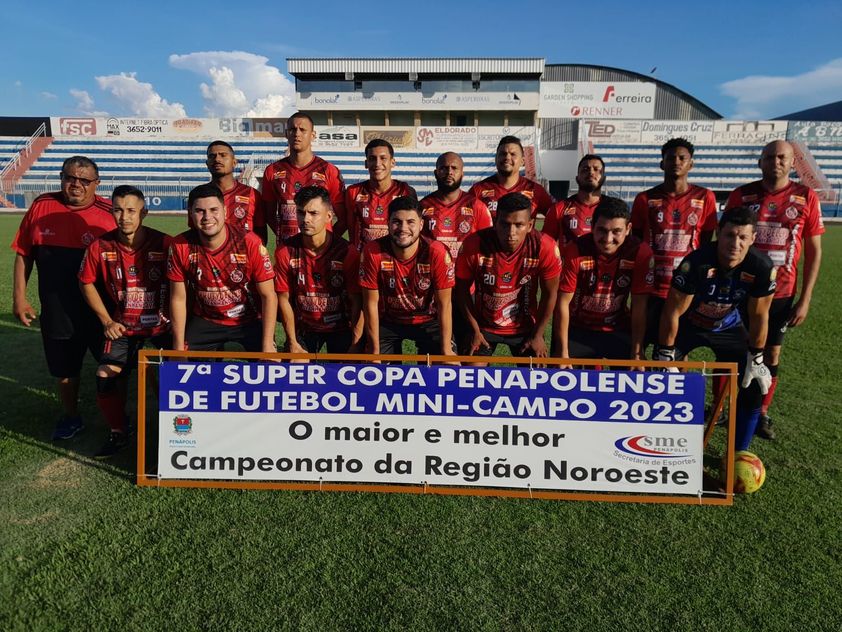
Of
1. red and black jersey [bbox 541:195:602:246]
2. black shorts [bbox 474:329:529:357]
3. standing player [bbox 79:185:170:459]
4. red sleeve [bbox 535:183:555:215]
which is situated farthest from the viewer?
red sleeve [bbox 535:183:555:215]

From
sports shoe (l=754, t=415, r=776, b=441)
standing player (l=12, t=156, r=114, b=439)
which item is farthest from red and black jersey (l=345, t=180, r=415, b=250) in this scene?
sports shoe (l=754, t=415, r=776, b=441)

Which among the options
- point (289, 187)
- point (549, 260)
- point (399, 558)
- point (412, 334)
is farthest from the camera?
point (289, 187)

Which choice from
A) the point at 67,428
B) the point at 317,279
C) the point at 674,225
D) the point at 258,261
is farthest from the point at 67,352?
the point at 674,225

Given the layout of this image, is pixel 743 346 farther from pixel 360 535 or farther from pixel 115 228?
pixel 115 228

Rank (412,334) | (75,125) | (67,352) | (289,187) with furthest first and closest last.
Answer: (75,125), (289,187), (412,334), (67,352)

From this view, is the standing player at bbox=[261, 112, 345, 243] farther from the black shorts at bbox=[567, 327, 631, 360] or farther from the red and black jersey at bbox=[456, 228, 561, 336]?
the black shorts at bbox=[567, 327, 631, 360]

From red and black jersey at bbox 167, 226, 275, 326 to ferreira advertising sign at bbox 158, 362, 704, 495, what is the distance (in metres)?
0.72

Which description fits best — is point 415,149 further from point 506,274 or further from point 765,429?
point 765,429

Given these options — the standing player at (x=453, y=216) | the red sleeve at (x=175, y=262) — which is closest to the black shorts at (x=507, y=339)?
the standing player at (x=453, y=216)

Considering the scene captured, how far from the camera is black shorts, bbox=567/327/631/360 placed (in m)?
4.18

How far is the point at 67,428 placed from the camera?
4.10m

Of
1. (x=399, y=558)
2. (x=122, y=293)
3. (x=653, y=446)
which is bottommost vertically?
(x=399, y=558)

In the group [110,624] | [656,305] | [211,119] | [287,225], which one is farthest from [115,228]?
[211,119]

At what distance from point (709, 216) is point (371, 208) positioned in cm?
274
